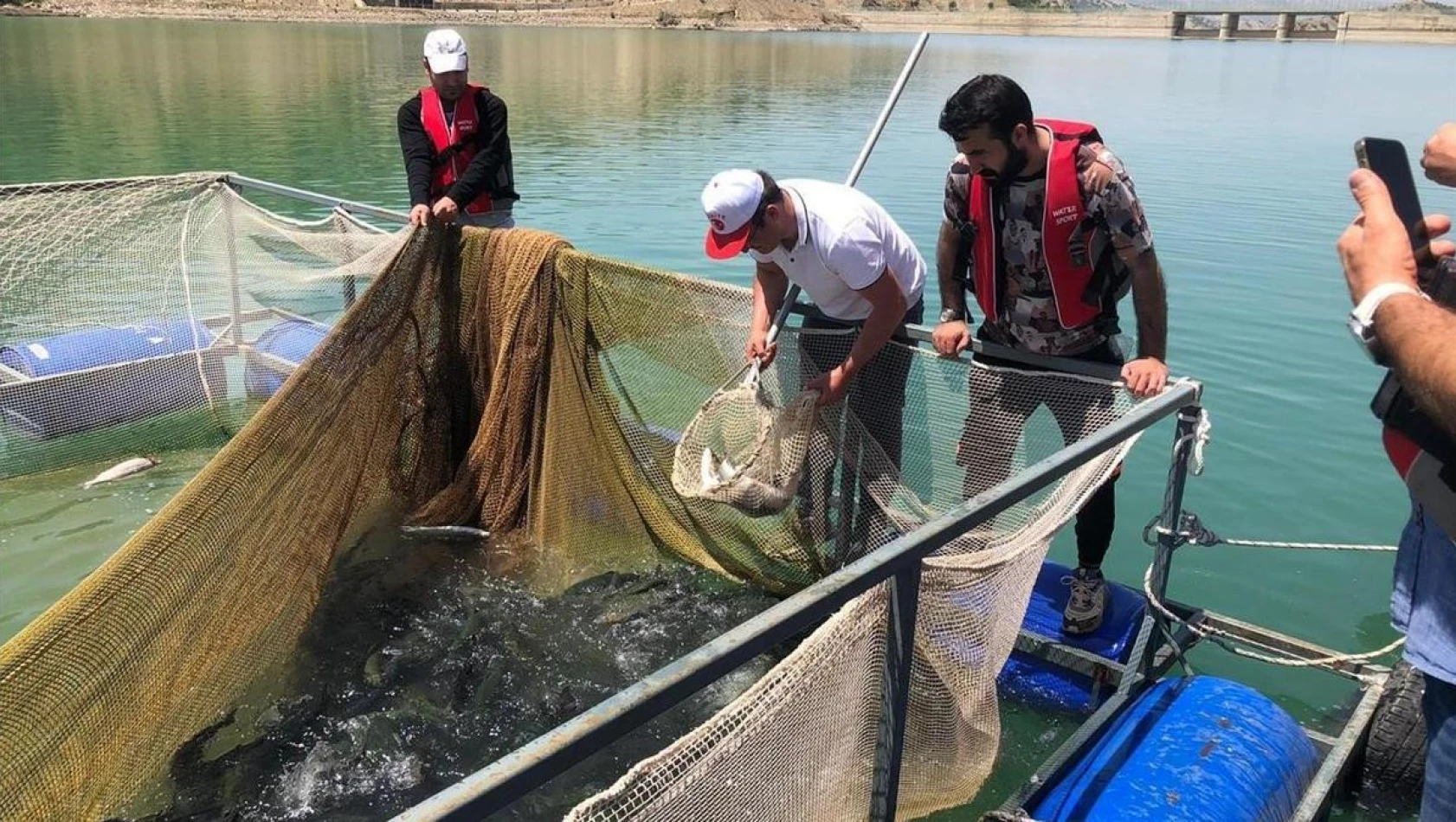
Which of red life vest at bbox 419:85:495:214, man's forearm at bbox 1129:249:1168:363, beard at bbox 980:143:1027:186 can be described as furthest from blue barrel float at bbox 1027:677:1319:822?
red life vest at bbox 419:85:495:214

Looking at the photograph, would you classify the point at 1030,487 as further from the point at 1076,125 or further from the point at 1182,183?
the point at 1182,183

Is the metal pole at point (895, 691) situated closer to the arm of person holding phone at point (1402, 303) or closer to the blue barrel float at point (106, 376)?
the arm of person holding phone at point (1402, 303)

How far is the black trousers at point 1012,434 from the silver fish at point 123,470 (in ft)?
15.6

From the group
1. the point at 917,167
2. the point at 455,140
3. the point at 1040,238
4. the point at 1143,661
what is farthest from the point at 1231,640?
the point at 917,167

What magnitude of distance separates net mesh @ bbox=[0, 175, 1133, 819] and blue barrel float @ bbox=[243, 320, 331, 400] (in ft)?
0.16

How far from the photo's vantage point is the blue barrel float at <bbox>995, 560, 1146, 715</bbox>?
399 cm

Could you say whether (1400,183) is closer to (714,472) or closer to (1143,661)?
(1143,661)

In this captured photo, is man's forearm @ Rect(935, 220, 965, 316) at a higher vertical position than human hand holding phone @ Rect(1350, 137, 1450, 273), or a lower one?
lower

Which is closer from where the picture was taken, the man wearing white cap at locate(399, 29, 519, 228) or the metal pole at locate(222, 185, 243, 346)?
the man wearing white cap at locate(399, 29, 519, 228)

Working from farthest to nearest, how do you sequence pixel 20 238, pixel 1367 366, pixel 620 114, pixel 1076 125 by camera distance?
pixel 620 114 < pixel 1367 366 < pixel 20 238 < pixel 1076 125

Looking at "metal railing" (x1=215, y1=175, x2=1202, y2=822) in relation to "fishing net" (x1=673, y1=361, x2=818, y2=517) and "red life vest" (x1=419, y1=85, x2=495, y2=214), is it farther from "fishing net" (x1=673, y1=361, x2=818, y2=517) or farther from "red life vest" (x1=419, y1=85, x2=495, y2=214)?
"red life vest" (x1=419, y1=85, x2=495, y2=214)

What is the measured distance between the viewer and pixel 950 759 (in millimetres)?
2855

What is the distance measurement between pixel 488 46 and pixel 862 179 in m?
39.4

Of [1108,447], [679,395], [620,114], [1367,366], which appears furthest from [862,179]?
[1108,447]
